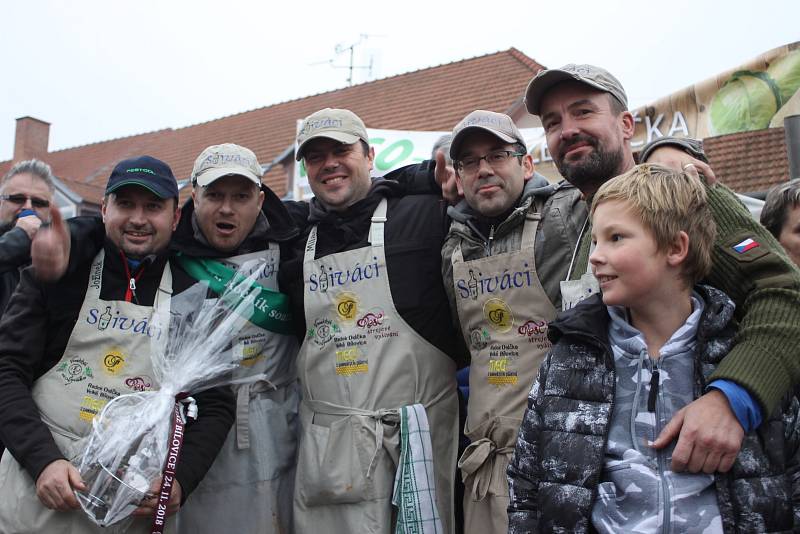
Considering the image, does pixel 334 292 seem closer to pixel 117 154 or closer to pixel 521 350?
pixel 521 350

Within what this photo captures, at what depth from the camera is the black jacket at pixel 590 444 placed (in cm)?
144

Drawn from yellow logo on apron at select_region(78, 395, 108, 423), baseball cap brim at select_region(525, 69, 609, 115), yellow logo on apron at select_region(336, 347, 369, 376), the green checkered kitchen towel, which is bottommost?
the green checkered kitchen towel

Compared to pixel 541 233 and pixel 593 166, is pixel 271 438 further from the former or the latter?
pixel 593 166

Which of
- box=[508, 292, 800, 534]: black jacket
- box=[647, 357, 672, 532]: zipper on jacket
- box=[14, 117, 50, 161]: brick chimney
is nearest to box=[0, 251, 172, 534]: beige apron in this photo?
box=[508, 292, 800, 534]: black jacket

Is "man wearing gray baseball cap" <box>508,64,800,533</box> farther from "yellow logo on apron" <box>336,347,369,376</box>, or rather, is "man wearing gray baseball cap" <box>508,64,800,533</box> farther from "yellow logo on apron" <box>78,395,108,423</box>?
"yellow logo on apron" <box>78,395,108,423</box>

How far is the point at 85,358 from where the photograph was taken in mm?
2434

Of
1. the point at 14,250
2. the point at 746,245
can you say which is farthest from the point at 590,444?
the point at 14,250

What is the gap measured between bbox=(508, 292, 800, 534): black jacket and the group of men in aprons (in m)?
0.37

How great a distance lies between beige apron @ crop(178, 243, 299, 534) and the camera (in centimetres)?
271

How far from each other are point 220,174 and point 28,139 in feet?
73.1

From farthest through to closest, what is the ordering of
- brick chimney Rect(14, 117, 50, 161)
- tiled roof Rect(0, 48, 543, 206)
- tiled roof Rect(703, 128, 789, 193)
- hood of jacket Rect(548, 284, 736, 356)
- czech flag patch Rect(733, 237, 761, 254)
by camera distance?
brick chimney Rect(14, 117, 50, 161)
tiled roof Rect(0, 48, 543, 206)
tiled roof Rect(703, 128, 789, 193)
czech flag patch Rect(733, 237, 761, 254)
hood of jacket Rect(548, 284, 736, 356)

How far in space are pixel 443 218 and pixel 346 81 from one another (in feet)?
52.2

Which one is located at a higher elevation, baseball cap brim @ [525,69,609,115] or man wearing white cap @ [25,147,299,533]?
baseball cap brim @ [525,69,609,115]

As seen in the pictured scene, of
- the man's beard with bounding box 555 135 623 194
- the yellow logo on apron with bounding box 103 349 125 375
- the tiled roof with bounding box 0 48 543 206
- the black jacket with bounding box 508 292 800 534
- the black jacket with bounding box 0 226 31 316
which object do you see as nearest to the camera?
the black jacket with bounding box 508 292 800 534
